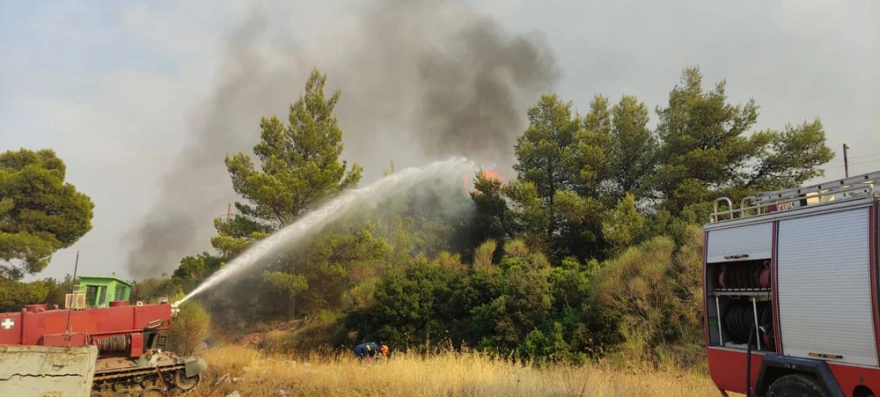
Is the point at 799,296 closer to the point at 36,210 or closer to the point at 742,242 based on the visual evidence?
the point at 742,242

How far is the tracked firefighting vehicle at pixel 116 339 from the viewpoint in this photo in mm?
11766

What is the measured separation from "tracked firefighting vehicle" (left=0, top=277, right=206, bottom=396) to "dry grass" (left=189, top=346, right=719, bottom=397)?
913 millimetres

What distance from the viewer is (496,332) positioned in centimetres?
2089

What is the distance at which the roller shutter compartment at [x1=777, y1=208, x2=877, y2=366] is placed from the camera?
5.38 metres

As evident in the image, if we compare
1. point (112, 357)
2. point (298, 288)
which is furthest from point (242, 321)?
point (112, 357)

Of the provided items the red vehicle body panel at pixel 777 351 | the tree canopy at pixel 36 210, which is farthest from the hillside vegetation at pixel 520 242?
the red vehicle body panel at pixel 777 351

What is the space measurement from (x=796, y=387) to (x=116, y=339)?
533 inches

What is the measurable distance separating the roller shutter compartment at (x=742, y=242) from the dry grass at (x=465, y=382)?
7.74 ft

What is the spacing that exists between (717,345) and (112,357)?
1288 centimetres

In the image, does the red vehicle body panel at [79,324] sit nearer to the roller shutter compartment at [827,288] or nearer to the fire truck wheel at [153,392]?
the fire truck wheel at [153,392]

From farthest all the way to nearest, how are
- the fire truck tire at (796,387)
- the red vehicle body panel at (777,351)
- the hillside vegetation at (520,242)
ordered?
the hillside vegetation at (520,242) → the fire truck tire at (796,387) → the red vehicle body panel at (777,351)

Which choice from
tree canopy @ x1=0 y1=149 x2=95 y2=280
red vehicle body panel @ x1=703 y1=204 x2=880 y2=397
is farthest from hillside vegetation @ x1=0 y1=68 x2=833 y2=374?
red vehicle body panel @ x1=703 y1=204 x2=880 y2=397

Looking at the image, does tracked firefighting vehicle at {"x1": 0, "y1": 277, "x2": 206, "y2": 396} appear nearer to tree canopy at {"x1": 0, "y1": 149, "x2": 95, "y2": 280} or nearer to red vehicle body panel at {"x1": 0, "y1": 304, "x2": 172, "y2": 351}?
red vehicle body panel at {"x1": 0, "y1": 304, "x2": 172, "y2": 351}

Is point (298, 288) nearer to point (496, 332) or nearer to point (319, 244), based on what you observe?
point (319, 244)
